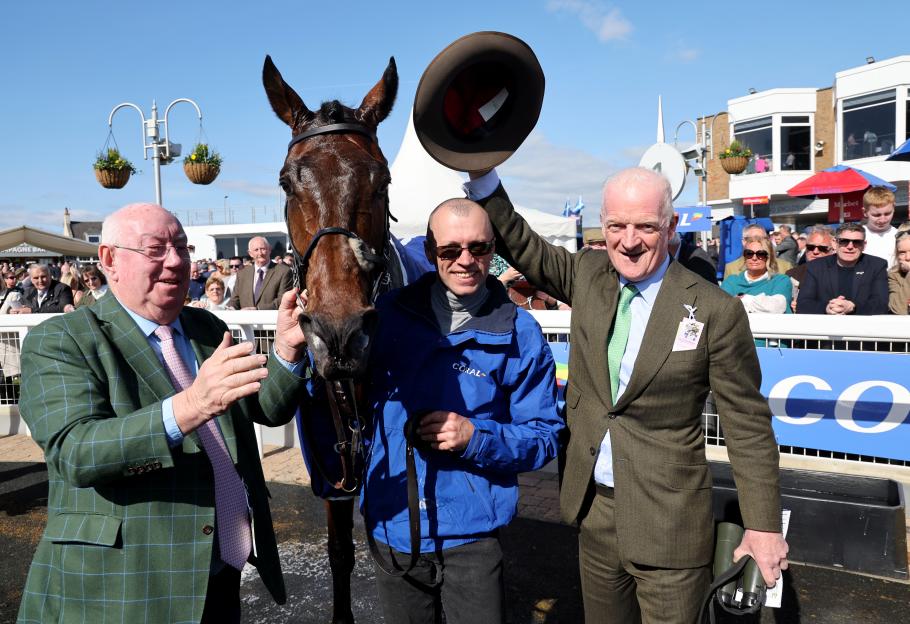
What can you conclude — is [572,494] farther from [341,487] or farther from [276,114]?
[276,114]

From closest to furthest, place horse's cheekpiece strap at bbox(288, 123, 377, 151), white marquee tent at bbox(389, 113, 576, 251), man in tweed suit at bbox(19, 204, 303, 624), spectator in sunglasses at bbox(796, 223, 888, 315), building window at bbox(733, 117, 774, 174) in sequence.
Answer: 1. man in tweed suit at bbox(19, 204, 303, 624)
2. horse's cheekpiece strap at bbox(288, 123, 377, 151)
3. spectator in sunglasses at bbox(796, 223, 888, 315)
4. white marquee tent at bbox(389, 113, 576, 251)
5. building window at bbox(733, 117, 774, 174)

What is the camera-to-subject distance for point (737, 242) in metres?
15.1

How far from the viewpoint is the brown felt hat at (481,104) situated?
7.45 feet

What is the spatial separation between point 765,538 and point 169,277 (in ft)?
6.71

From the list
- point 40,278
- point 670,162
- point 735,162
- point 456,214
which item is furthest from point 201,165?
point 735,162

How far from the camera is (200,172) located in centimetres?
1088

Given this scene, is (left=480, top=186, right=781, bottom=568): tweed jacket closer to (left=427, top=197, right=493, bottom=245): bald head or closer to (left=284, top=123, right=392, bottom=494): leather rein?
(left=427, top=197, right=493, bottom=245): bald head

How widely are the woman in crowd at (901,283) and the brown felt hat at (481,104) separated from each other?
4.22 meters

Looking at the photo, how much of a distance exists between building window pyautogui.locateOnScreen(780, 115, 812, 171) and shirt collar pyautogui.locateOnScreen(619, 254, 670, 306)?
32.6 meters

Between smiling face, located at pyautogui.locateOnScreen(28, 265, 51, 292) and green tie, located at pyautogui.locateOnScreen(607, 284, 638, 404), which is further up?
smiling face, located at pyautogui.locateOnScreen(28, 265, 51, 292)

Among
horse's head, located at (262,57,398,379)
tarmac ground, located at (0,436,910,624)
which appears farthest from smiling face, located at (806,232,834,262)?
horse's head, located at (262,57,398,379)

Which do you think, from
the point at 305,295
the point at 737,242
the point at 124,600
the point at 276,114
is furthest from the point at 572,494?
the point at 737,242

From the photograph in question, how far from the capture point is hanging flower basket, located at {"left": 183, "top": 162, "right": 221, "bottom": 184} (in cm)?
1082

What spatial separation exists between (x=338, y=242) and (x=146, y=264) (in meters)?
0.60
